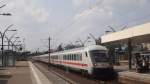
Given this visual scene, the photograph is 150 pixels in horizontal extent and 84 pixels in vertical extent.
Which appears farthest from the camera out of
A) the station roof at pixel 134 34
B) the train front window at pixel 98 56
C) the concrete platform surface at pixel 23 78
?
the station roof at pixel 134 34

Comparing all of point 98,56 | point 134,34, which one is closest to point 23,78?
point 98,56

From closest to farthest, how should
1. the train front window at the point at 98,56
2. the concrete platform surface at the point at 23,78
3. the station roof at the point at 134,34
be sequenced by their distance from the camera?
the concrete platform surface at the point at 23,78 < the train front window at the point at 98,56 < the station roof at the point at 134,34

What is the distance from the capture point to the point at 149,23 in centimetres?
3603

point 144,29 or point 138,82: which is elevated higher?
point 144,29

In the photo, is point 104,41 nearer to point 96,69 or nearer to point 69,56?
point 69,56

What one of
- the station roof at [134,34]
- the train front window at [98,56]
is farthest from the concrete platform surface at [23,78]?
the station roof at [134,34]

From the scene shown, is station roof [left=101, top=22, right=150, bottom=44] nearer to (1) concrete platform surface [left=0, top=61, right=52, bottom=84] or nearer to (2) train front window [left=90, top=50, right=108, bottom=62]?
(2) train front window [left=90, top=50, right=108, bottom=62]

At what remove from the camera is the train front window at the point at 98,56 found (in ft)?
113

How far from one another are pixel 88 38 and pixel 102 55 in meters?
57.7

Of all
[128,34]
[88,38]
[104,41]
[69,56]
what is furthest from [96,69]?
[88,38]

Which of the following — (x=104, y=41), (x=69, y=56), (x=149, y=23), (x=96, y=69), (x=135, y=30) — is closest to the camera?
(x=96, y=69)

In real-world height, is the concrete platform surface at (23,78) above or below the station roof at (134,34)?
below

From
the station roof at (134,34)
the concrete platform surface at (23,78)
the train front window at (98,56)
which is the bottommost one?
the concrete platform surface at (23,78)

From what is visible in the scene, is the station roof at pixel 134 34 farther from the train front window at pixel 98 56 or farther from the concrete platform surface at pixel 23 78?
the concrete platform surface at pixel 23 78
